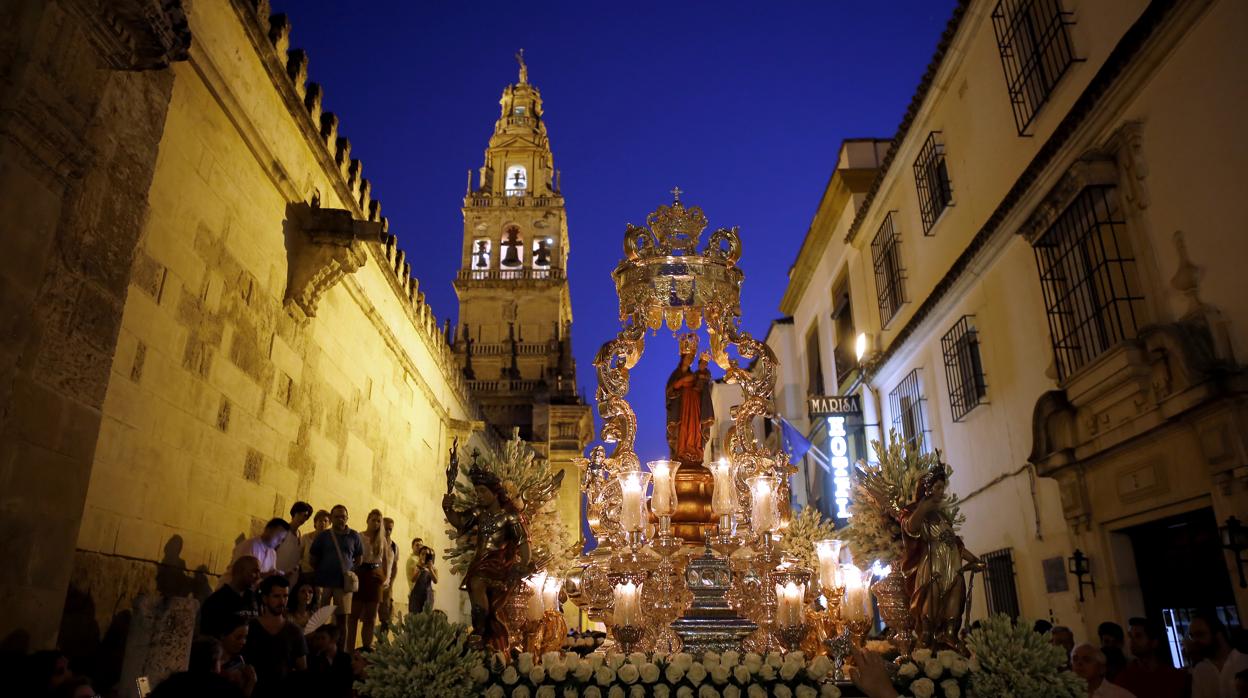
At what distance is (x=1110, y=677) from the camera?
6633mm

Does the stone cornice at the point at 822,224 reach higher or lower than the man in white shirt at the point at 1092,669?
higher

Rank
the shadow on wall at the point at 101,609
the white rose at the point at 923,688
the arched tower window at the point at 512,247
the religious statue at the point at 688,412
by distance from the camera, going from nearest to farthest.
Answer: the white rose at the point at 923,688 < the shadow on wall at the point at 101,609 < the religious statue at the point at 688,412 < the arched tower window at the point at 512,247

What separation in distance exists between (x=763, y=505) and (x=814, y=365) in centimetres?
1635

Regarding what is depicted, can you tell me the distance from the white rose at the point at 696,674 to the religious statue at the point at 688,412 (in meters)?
2.97

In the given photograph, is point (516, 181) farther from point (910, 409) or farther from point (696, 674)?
point (696, 674)

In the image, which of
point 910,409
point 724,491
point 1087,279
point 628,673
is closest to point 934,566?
point 724,491

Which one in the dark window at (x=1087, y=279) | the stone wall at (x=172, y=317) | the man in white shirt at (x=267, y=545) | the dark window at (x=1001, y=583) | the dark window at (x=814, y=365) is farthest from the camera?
the dark window at (x=814, y=365)

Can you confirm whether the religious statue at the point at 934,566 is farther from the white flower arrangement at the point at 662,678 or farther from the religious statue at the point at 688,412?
the religious statue at the point at 688,412

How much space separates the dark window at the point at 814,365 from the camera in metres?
21.9

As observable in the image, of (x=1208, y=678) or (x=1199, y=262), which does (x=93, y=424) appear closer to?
(x=1208, y=678)

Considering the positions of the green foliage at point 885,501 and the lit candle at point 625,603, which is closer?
the lit candle at point 625,603

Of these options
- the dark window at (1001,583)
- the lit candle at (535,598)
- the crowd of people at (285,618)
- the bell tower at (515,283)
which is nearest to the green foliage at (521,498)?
the lit candle at (535,598)

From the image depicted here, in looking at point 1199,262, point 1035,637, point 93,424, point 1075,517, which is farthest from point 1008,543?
point 93,424

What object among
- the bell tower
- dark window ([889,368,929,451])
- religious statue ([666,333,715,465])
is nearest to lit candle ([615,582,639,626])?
religious statue ([666,333,715,465])
